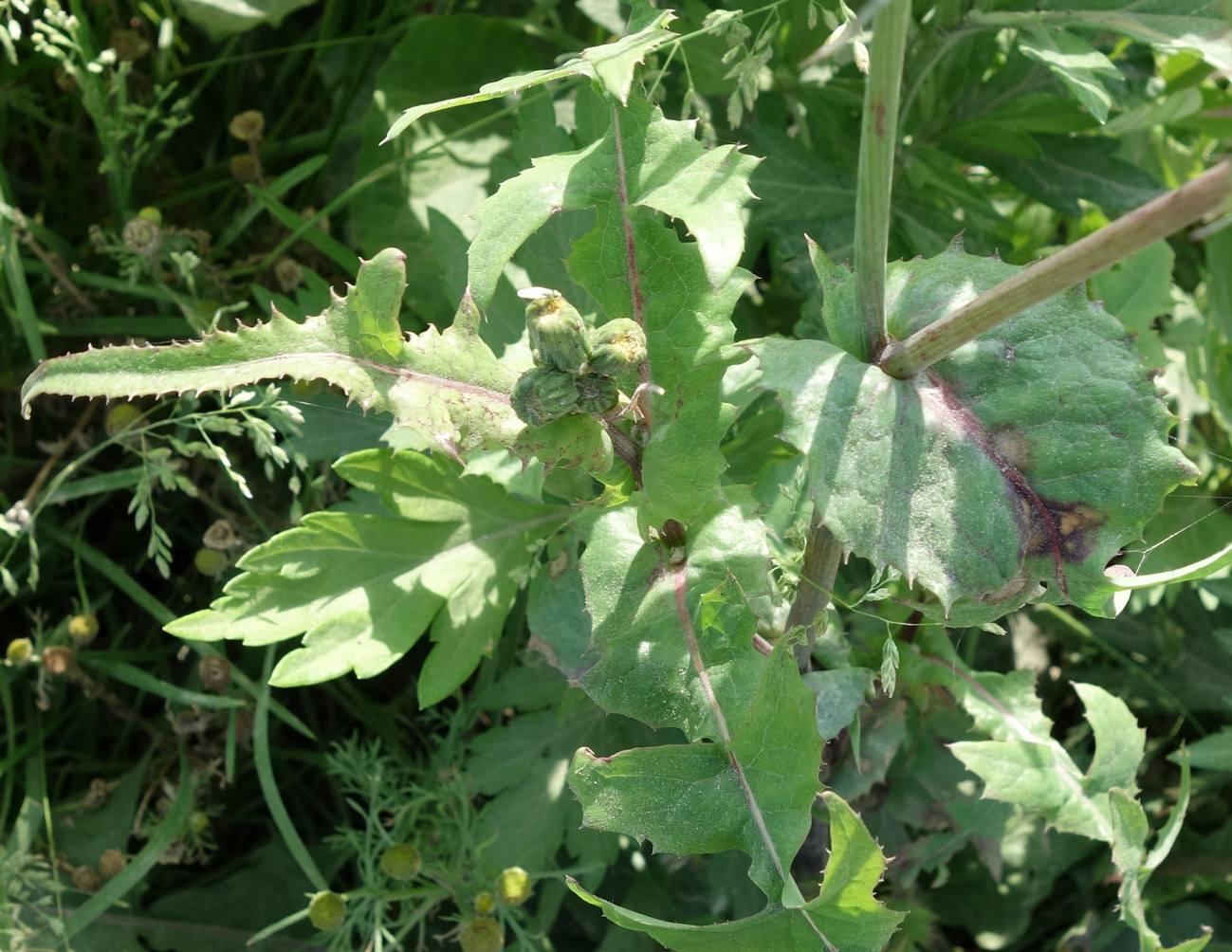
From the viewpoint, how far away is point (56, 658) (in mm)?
1838

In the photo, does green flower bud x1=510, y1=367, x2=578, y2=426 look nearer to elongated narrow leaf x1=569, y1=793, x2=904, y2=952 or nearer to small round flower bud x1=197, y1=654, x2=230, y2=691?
elongated narrow leaf x1=569, y1=793, x2=904, y2=952

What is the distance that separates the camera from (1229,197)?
62cm

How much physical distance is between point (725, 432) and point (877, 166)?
1.35ft

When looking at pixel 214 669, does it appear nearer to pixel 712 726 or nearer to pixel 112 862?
pixel 112 862

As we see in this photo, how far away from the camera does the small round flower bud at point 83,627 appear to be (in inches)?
72.4

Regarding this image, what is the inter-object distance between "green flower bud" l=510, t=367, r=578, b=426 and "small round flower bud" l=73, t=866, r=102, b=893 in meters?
1.40

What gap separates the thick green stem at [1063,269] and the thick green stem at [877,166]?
0.16ft

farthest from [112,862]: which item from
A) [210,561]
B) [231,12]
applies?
[231,12]

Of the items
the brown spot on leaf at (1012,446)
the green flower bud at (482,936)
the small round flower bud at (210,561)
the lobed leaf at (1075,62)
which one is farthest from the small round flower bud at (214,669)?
the lobed leaf at (1075,62)

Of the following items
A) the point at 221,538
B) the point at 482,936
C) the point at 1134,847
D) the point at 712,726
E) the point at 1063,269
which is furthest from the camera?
the point at 221,538

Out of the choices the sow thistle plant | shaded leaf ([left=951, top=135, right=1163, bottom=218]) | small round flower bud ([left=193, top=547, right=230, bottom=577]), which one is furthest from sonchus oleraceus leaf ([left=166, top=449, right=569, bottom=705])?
shaded leaf ([left=951, top=135, right=1163, bottom=218])

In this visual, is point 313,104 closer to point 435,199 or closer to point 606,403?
point 435,199

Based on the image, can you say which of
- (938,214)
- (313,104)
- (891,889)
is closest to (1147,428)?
(938,214)

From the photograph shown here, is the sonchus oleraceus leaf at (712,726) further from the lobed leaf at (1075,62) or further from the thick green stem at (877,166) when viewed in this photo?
the lobed leaf at (1075,62)
